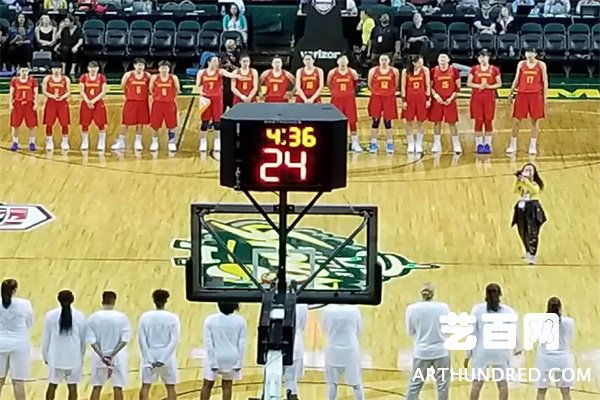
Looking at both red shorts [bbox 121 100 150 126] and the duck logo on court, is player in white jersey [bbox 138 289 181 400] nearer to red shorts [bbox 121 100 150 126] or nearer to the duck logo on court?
the duck logo on court

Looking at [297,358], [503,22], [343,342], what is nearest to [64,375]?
[297,358]

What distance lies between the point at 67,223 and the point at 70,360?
521cm

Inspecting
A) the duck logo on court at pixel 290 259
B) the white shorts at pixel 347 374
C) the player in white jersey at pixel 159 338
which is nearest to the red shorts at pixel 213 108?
the duck logo on court at pixel 290 259

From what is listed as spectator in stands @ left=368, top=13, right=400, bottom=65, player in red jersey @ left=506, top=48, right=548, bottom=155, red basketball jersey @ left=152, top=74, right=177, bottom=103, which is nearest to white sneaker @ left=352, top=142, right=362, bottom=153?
player in red jersey @ left=506, top=48, right=548, bottom=155

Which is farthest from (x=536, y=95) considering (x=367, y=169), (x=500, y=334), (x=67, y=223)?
(x=500, y=334)

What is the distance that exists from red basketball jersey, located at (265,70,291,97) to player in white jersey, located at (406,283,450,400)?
27.5ft

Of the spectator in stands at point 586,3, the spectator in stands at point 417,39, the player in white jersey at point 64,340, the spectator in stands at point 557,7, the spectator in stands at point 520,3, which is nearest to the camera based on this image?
the player in white jersey at point 64,340

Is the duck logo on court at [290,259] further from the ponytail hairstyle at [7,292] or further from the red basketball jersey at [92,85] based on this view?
the red basketball jersey at [92,85]

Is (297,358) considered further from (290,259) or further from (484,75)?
(484,75)

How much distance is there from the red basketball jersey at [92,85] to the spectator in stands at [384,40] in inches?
235

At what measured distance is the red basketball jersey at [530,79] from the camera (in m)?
17.2

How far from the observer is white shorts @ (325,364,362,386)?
30.7 ft

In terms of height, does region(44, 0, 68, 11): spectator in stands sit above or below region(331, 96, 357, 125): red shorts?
above

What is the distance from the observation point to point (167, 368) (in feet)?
30.7
